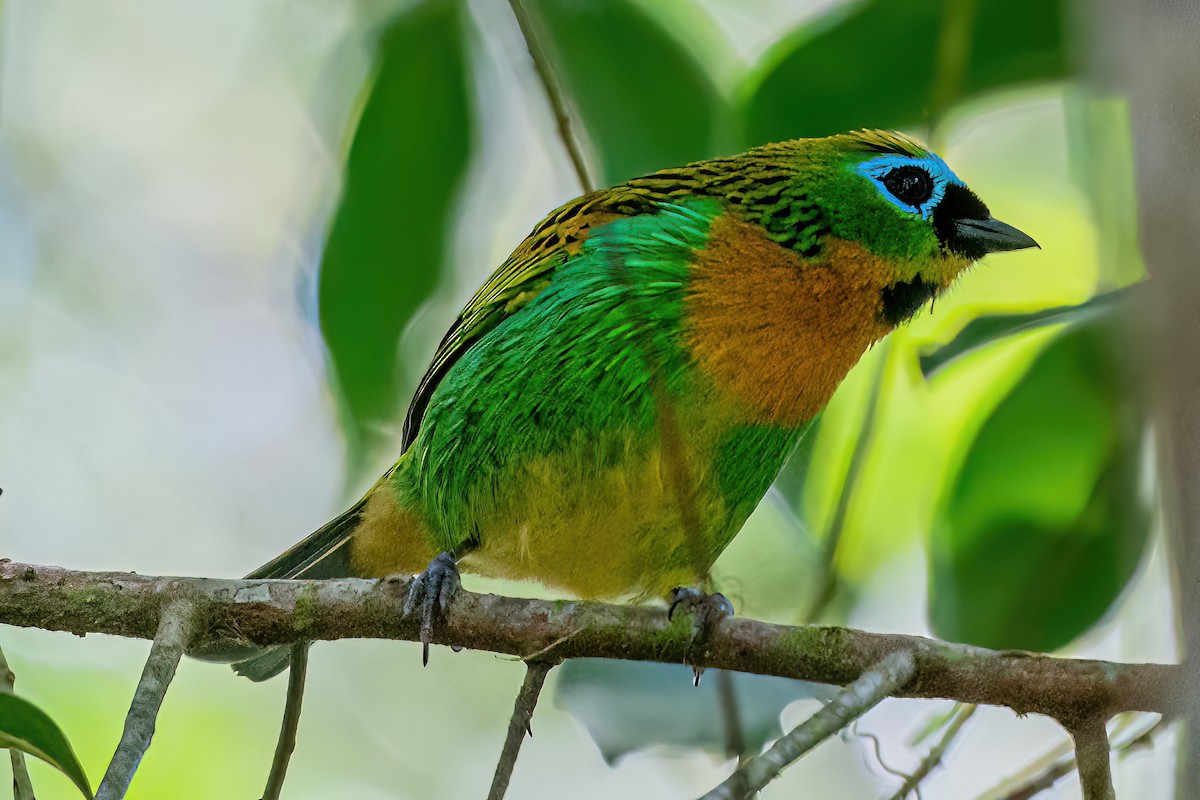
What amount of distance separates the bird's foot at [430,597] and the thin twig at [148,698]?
49cm

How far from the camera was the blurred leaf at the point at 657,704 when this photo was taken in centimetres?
320

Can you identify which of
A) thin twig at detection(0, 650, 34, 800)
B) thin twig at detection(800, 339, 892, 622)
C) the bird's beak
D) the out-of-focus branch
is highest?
the bird's beak

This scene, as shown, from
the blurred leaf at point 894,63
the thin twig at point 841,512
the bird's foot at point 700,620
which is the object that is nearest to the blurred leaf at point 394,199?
the blurred leaf at point 894,63

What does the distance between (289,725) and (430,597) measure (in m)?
0.42

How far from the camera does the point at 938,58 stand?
3266mm

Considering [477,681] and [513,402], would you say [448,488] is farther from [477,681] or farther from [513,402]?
[477,681]

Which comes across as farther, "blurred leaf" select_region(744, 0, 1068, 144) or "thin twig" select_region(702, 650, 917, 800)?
"blurred leaf" select_region(744, 0, 1068, 144)

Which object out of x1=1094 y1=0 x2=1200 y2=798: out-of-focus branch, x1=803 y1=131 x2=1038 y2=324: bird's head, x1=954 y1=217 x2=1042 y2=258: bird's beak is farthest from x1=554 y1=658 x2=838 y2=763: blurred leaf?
x1=1094 y1=0 x2=1200 y2=798: out-of-focus branch

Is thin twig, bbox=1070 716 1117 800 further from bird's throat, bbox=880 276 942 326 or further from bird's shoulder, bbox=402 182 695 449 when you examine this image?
bird's shoulder, bbox=402 182 695 449

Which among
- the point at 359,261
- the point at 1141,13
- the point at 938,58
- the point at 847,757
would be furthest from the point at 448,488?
the point at 1141,13

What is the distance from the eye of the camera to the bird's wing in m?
3.41

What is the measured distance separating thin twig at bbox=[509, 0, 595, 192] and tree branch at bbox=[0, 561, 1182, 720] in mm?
1186

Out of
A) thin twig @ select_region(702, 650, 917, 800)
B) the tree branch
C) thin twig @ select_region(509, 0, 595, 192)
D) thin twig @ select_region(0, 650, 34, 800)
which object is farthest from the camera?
thin twig @ select_region(509, 0, 595, 192)

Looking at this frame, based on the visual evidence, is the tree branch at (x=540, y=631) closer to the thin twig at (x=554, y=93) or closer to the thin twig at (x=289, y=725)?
the thin twig at (x=289, y=725)
